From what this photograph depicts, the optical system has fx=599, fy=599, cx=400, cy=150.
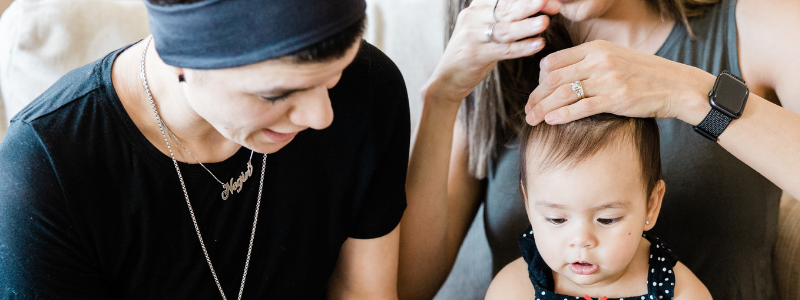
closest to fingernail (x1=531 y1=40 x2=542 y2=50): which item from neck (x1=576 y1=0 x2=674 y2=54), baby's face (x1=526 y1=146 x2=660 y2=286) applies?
baby's face (x1=526 y1=146 x2=660 y2=286)

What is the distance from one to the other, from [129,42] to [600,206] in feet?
3.66

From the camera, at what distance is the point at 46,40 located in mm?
1349

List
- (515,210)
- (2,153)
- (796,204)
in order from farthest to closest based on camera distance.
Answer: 1. (796,204)
2. (515,210)
3. (2,153)

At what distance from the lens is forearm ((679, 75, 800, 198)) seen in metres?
0.96

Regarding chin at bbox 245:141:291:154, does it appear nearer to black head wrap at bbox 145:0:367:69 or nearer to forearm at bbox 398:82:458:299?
black head wrap at bbox 145:0:367:69

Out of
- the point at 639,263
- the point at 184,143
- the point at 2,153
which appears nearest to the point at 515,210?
the point at 639,263

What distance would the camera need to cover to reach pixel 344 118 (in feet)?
3.59

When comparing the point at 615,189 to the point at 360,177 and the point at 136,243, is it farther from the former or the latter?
the point at 136,243

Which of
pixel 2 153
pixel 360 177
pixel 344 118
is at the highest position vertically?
pixel 2 153

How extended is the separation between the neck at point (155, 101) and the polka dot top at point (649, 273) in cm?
64

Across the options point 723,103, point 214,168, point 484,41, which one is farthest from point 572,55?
point 214,168

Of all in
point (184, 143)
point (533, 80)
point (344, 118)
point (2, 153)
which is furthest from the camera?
point (533, 80)

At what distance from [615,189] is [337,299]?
0.63 meters

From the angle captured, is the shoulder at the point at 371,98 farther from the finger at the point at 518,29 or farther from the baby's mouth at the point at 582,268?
the baby's mouth at the point at 582,268
